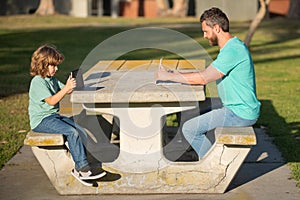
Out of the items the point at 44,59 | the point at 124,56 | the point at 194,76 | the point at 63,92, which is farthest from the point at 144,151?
the point at 124,56

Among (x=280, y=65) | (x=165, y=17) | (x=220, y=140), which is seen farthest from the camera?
(x=165, y=17)

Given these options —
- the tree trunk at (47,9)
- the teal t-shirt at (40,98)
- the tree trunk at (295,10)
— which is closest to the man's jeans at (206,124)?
the teal t-shirt at (40,98)

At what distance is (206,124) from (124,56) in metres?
11.8

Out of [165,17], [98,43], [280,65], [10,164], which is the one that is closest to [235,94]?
[10,164]

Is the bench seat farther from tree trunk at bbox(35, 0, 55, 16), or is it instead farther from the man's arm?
tree trunk at bbox(35, 0, 55, 16)

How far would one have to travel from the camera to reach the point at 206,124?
20.5 ft

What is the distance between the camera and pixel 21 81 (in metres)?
13.4

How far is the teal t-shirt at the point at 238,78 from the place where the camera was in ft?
20.0

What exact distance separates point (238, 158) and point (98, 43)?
16.3 m

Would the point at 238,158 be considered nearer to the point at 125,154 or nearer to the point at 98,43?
the point at 125,154

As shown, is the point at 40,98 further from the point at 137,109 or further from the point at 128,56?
the point at 128,56

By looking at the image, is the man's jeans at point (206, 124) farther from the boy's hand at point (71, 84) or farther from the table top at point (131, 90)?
the boy's hand at point (71, 84)

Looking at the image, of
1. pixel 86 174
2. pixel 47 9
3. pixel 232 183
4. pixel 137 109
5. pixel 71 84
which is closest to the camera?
pixel 71 84

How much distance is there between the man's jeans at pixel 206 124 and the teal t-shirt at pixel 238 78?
0.05 meters
